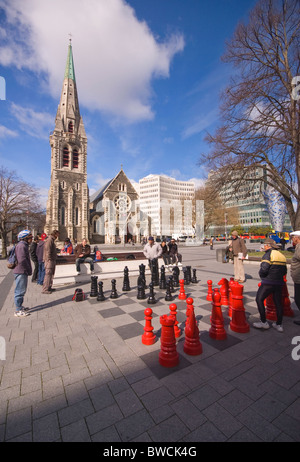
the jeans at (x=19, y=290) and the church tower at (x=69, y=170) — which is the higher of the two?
the church tower at (x=69, y=170)

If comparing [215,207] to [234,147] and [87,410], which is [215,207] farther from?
[87,410]

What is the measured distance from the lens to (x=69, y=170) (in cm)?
4200

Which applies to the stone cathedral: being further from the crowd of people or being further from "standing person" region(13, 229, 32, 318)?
"standing person" region(13, 229, 32, 318)

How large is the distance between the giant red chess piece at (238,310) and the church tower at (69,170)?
131ft

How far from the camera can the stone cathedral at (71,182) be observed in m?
40.3

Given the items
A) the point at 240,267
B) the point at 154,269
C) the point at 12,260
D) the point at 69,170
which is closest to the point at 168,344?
the point at 12,260

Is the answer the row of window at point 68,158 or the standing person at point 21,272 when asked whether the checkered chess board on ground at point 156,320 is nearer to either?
the standing person at point 21,272

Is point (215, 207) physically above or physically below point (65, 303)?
above

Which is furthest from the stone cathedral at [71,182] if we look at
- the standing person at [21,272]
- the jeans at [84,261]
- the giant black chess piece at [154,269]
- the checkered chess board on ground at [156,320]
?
the standing person at [21,272]

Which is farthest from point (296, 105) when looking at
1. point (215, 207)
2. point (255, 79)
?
point (215, 207)

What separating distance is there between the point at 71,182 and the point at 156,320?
143 feet

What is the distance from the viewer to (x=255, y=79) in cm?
1078
